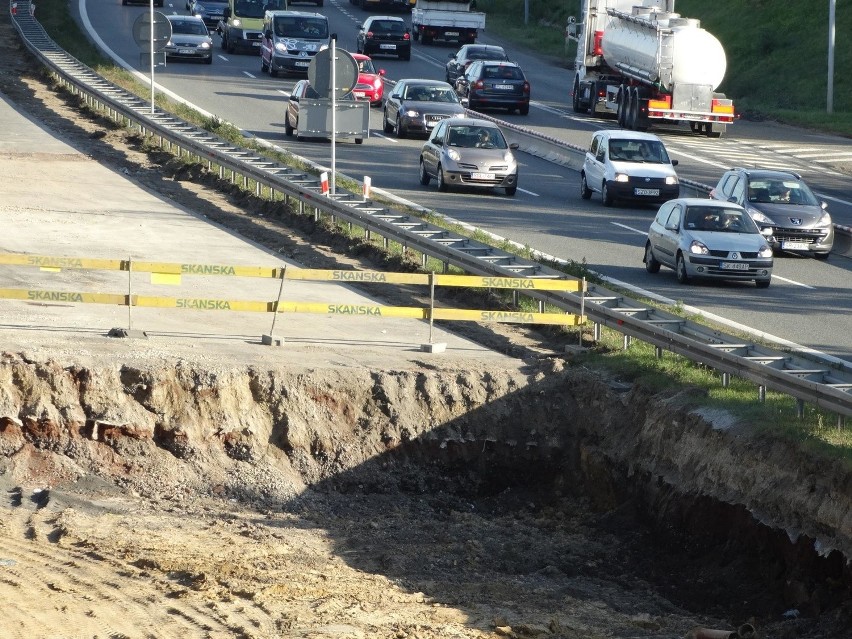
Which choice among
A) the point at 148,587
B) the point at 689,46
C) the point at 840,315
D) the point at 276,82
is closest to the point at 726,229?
the point at 840,315

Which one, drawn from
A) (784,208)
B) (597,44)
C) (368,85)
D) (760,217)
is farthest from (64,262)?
(597,44)

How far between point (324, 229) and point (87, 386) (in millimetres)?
10217

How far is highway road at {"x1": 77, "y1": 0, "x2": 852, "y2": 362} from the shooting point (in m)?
21.6

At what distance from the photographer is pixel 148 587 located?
34.5 feet

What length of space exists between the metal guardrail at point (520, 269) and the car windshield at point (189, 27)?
56.9 feet

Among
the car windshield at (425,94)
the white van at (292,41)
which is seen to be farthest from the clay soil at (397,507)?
the white van at (292,41)

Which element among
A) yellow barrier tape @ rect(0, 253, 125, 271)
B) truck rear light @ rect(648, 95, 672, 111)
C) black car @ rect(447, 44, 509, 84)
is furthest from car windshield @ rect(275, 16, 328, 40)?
yellow barrier tape @ rect(0, 253, 125, 271)

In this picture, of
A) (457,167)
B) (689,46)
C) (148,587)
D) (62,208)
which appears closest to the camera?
(148,587)

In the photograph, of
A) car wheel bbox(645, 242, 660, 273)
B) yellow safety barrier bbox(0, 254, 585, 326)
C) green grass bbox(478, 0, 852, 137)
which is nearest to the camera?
yellow safety barrier bbox(0, 254, 585, 326)

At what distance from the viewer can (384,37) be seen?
5709 cm

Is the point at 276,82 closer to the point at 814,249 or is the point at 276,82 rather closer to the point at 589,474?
the point at 814,249

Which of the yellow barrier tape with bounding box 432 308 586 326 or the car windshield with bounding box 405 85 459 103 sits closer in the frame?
the yellow barrier tape with bounding box 432 308 586 326

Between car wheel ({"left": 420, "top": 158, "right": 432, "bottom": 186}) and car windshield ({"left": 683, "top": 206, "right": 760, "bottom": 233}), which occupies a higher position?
car windshield ({"left": 683, "top": 206, "right": 760, "bottom": 233})

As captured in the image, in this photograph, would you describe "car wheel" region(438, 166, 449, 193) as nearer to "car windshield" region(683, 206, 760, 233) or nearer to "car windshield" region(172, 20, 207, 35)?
"car windshield" region(683, 206, 760, 233)
